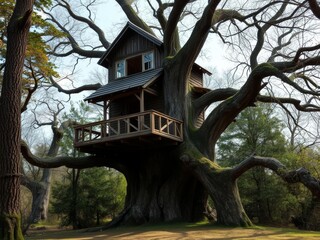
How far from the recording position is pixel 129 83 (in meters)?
18.0

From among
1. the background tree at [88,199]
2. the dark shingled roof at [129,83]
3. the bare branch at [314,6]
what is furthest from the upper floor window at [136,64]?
the bare branch at [314,6]

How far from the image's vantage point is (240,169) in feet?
49.5

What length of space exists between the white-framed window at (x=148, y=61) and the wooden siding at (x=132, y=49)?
0.21 m

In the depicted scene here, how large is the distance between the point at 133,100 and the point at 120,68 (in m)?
2.25

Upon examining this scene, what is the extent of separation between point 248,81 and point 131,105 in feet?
22.4

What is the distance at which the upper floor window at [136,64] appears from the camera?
20.0m

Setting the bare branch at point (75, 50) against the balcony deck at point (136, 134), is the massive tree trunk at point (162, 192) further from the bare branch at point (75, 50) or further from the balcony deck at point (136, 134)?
the bare branch at point (75, 50)

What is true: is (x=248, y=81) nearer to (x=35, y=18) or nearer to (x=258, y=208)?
(x=35, y=18)

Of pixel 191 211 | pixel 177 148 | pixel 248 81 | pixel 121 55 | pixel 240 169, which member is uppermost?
pixel 121 55

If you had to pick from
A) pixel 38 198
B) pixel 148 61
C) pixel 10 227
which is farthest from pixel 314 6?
pixel 38 198

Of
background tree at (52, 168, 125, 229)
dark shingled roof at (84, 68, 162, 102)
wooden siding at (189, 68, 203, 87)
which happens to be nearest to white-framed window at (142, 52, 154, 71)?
dark shingled roof at (84, 68, 162, 102)

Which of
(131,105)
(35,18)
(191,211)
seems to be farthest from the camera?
(131,105)

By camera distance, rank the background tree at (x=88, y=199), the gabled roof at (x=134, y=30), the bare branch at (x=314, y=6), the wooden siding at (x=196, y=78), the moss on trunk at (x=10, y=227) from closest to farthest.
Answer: the moss on trunk at (x=10, y=227), the bare branch at (x=314, y=6), the gabled roof at (x=134, y=30), the wooden siding at (x=196, y=78), the background tree at (x=88, y=199)

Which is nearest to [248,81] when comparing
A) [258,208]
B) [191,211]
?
[191,211]
